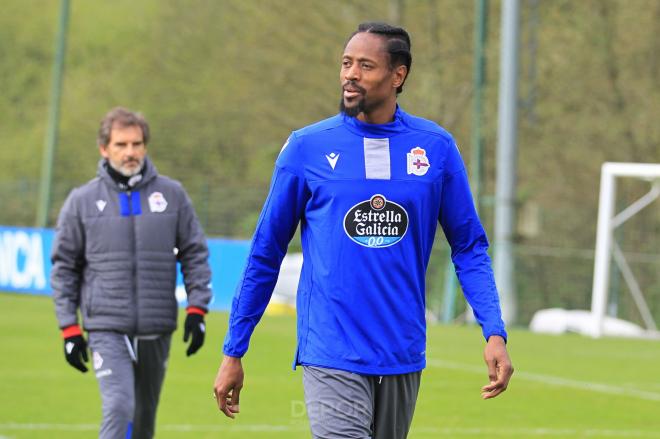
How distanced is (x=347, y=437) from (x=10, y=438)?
18.5 ft

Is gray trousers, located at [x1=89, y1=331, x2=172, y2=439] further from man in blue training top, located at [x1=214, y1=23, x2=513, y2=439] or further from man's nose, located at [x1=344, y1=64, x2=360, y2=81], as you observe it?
man's nose, located at [x1=344, y1=64, x2=360, y2=81]

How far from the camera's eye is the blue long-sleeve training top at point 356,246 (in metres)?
5.43

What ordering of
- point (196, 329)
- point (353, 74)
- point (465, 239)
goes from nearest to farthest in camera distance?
1. point (353, 74)
2. point (465, 239)
3. point (196, 329)

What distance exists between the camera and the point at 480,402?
13031 millimetres

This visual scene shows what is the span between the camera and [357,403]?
538 cm

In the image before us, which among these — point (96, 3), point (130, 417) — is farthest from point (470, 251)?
point (96, 3)

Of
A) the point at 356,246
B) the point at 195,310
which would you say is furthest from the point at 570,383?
the point at 356,246

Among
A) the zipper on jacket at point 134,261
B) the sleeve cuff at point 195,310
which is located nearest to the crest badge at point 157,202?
the zipper on jacket at point 134,261

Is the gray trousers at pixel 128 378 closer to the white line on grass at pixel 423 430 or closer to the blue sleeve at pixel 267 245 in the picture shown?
the blue sleeve at pixel 267 245

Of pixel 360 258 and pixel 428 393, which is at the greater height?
pixel 360 258

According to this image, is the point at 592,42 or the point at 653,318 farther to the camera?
the point at 592,42

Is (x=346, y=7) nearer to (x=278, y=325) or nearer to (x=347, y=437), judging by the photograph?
(x=278, y=325)

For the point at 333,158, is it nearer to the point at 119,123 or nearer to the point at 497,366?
the point at 497,366

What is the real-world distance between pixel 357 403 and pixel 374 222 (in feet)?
2.12
